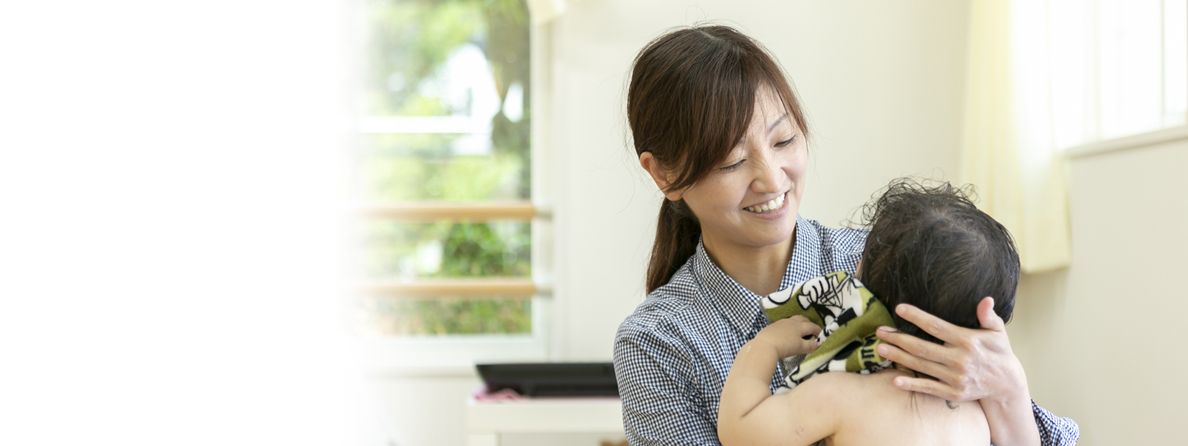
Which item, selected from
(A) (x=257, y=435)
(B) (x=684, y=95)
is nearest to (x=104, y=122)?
(A) (x=257, y=435)

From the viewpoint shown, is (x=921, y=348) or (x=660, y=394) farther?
(x=660, y=394)

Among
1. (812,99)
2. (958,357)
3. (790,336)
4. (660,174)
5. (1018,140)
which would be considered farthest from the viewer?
(812,99)

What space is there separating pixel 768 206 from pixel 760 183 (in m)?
0.04

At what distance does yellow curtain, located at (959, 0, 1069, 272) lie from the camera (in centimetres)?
307

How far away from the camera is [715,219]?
1553 millimetres

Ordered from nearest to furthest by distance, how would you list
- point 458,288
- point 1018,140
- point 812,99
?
point 1018,140 < point 812,99 < point 458,288

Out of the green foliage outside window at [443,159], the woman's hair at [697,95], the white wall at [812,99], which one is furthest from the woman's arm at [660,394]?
the green foliage outside window at [443,159]

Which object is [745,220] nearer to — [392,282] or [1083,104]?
[1083,104]

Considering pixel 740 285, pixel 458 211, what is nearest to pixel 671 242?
pixel 740 285

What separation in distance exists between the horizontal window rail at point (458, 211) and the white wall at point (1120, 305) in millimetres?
1735

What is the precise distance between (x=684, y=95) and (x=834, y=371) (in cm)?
37

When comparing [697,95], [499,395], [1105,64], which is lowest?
[499,395]

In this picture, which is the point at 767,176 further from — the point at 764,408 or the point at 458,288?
the point at 458,288

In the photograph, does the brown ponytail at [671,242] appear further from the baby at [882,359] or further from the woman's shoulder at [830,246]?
the baby at [882,359]
